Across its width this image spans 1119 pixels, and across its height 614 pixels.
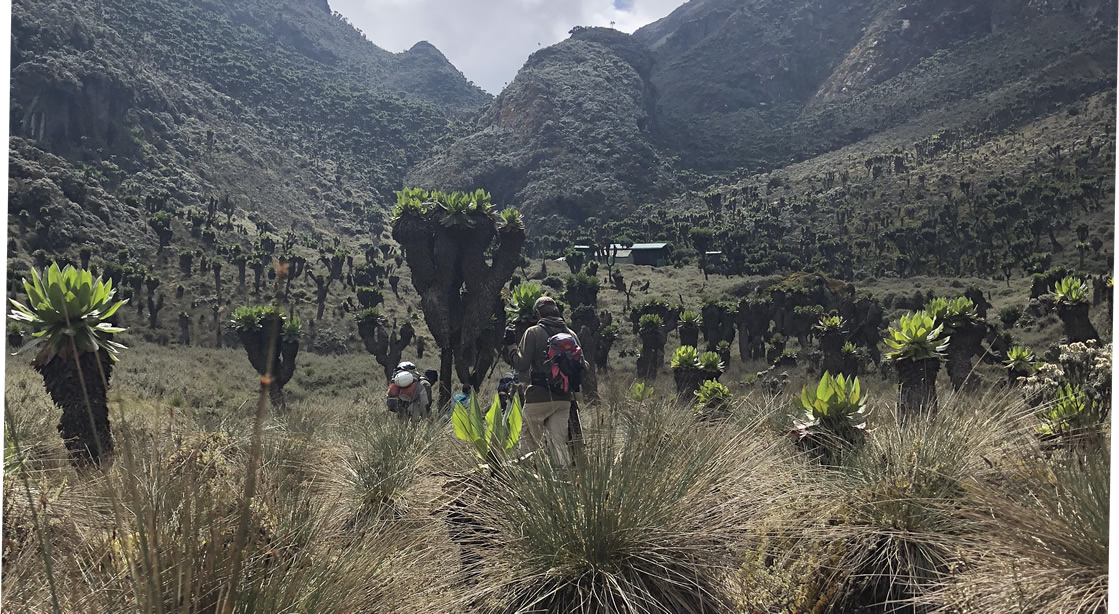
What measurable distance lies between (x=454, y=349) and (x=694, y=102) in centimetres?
13637

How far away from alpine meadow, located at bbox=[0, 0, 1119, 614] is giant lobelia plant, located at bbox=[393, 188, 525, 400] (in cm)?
11

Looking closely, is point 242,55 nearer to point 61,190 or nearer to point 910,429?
point 61,190

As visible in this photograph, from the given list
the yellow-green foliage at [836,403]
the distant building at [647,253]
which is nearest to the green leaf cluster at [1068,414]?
the yellow-green foliage at [836,403]

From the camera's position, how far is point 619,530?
2967mm

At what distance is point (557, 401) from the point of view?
4914mm

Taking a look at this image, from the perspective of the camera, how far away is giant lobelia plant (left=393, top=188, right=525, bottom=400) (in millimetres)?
17250

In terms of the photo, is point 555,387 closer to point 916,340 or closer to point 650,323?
point 916,340

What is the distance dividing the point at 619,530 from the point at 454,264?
14.9 meters

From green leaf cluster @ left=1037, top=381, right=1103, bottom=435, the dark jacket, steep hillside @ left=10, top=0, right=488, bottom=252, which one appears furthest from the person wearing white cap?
steep hillside @ left=10, top=0, right=488, bottom=252

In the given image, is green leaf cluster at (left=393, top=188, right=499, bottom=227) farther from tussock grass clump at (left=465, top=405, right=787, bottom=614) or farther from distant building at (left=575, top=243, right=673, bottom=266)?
distant building at (left=575, top=243, right=673, bottom=266)

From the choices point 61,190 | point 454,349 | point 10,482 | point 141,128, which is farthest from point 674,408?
point 141,128

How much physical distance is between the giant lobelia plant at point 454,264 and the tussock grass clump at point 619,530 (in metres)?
14.0

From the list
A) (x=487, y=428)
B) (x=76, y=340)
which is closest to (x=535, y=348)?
(x=487, y=428)

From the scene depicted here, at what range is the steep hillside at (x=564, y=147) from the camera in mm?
97312
